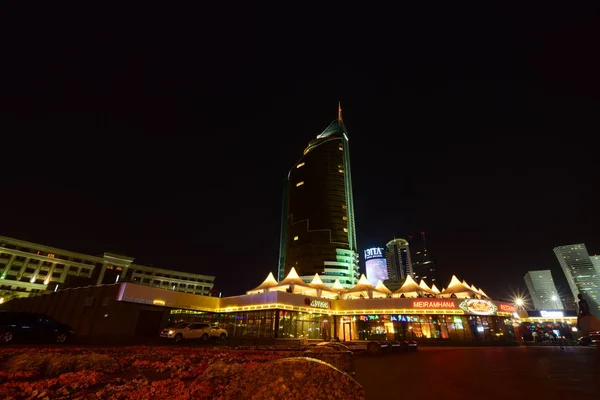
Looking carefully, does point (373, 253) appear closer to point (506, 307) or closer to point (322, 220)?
point (322, 220)

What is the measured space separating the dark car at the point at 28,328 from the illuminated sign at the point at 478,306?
43.9 meters

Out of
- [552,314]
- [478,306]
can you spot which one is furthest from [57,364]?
[552,314]

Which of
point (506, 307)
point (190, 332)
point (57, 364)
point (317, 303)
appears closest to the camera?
point (57, 364)

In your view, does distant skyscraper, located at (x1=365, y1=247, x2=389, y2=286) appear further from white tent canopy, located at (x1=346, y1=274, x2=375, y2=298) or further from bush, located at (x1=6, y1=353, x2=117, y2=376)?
bush, located at (x1=6, y1=353, x2=117, y2=376)

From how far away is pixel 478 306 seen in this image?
39312mm

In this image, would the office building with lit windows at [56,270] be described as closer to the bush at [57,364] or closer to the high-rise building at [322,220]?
the high-rise building at [322,220]

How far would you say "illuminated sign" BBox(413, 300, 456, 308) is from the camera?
38.5 meters

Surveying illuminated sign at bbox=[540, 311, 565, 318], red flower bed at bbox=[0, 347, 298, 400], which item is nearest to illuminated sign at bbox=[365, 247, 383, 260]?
illuminated sign at bbox=[540, 311, 565, 318]

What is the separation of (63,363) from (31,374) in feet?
1.98

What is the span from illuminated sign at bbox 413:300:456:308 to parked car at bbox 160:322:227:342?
88.7 ft

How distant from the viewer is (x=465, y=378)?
9477mm

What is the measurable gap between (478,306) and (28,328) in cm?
4840

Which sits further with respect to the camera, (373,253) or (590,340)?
(373,253)

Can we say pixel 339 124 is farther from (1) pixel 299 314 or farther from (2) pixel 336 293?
(1) pixel 299 314
